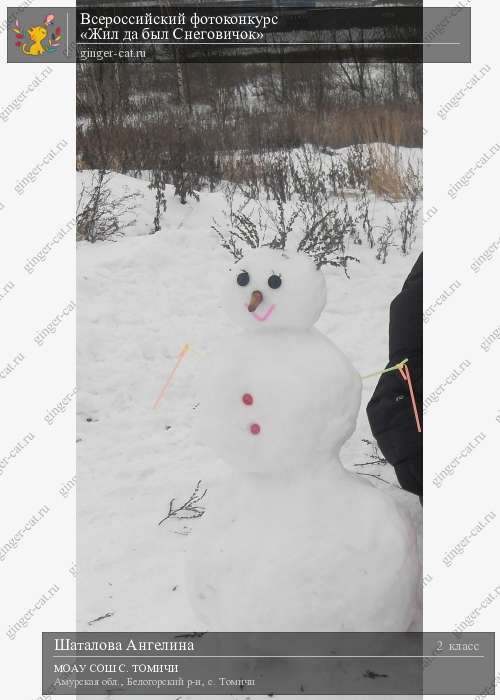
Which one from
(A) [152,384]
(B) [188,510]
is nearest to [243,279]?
(B) [188,510]

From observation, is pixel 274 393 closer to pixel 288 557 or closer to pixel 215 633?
pixel 288 557

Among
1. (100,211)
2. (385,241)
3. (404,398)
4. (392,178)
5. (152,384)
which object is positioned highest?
(392,178)

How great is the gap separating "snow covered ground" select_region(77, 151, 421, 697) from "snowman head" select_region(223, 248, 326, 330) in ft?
1.67

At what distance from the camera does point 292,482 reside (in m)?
1.76

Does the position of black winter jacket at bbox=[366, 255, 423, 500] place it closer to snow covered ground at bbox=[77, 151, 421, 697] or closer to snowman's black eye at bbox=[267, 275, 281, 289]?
snow covered ground at bbox=[77, 151, 421, 697]

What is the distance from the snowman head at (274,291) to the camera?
5.56 ft

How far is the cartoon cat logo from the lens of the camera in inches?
77.8

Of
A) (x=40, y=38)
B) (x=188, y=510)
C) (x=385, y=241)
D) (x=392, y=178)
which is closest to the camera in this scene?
(x=40, y=38)

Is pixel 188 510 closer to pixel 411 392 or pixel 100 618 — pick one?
pixel 100 618

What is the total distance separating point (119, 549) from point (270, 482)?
0.92m

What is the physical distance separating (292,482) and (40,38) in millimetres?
1406

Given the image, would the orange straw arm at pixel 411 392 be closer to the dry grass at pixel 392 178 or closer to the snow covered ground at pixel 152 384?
the snow covered ground at pixel 152 384

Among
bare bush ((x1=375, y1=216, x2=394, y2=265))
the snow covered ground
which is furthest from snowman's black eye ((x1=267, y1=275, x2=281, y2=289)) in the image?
bare bush ((x1=375, y1=216, x2=394, y2=265))

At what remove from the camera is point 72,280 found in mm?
2219
